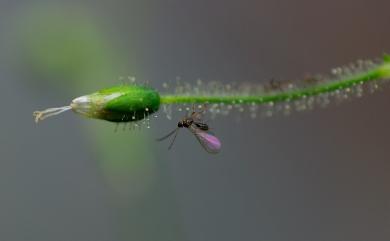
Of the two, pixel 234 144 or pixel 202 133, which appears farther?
pixel 234 144

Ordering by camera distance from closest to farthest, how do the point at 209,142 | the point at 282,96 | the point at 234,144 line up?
the point at 282,96 < the point at 209,142 < the point at 234,144

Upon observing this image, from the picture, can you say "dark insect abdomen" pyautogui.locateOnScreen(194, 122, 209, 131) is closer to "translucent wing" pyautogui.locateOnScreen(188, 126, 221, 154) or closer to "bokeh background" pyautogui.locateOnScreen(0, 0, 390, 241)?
"translucent wing" pyautogui.locateOnScreen(188, 126, 221, 154)

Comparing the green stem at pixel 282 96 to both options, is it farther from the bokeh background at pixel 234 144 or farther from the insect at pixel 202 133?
the bokeh background at pixel 234 144

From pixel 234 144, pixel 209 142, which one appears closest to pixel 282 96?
pixel 209 142

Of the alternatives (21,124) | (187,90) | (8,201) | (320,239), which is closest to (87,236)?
(8,201)

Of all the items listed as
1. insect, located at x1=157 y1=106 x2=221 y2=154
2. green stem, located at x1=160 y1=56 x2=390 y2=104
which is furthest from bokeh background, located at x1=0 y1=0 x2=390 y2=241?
green stem, located at x1=160 y1=56 x2=390 y2=104

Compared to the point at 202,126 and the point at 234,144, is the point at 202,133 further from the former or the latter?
the point at 234,144

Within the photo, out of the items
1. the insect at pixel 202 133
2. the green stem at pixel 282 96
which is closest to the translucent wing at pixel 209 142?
the insect at pixel 202 133

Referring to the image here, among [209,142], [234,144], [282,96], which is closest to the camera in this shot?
[282,96]

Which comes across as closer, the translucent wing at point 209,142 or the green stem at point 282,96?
the green stem at point 282,96

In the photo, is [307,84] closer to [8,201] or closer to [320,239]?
[320,239]
